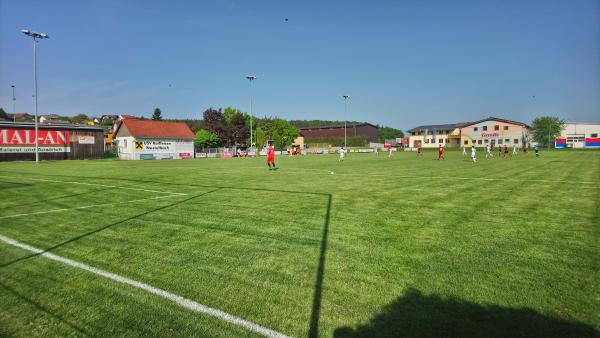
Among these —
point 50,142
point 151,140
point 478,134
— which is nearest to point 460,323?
point 50,142

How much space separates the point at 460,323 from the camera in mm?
3432

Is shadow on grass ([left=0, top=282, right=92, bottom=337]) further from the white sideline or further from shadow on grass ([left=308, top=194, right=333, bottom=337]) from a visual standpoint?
shadow on grass ([left=308, top=194, right=333, bottom=337])

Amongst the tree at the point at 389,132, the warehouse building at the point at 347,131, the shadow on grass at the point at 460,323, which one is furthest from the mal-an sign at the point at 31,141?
the tree at the point at 389,132

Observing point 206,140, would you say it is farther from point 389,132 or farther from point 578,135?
point 389,132

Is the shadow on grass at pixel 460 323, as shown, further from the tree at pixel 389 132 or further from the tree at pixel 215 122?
the tree at pixel 389 132

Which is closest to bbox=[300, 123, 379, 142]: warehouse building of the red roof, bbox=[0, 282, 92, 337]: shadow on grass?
the red roof

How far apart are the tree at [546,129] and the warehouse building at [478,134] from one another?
2059 mm

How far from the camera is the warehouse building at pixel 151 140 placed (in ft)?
178

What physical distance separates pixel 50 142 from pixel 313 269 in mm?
54154

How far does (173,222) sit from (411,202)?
6766mm

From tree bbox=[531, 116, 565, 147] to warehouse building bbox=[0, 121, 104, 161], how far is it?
337ft

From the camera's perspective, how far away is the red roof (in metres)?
55.2

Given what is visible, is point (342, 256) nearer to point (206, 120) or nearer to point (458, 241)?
point (458, 241)

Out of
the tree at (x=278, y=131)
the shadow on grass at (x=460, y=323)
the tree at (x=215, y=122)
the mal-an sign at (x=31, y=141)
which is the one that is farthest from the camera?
the tree at (x=278, y=131)
